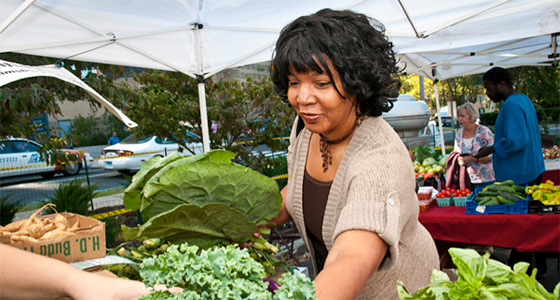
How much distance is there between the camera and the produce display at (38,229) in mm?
1477

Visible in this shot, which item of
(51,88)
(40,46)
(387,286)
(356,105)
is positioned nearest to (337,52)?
(356,105)

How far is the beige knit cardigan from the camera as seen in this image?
113 cm

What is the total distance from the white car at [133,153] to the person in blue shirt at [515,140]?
32.7 ft

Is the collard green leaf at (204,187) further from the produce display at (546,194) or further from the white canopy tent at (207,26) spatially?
the produce display at (546,194)

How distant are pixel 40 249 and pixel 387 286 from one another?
1.28 metres

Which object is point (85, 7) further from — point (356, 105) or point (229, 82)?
point (229, 82)

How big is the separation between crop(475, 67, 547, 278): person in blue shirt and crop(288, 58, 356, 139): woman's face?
3.33 meters

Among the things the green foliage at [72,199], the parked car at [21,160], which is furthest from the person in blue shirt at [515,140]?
the parked car at [21,160]

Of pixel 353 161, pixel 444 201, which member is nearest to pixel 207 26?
pixel 353 161

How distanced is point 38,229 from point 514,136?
4.12 metres

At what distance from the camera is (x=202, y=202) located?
1222 millimetres

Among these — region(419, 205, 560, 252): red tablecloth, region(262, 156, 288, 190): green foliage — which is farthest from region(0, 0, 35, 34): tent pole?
region(262, 156, 288, 190): green foliage

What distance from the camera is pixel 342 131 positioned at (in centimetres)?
142

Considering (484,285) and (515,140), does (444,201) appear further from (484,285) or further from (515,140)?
(484,285)
